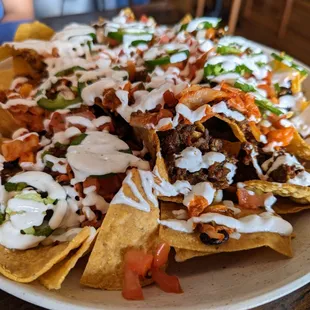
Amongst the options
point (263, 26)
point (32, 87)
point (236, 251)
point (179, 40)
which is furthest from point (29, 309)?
point (263, 26)

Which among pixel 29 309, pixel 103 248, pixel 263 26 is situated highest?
pixel 103 248

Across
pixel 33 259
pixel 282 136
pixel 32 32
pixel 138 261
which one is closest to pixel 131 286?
pixel 138 261

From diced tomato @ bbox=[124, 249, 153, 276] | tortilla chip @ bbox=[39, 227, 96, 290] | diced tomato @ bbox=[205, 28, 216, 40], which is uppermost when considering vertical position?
diced tomato @ bbox=[205, 28, 216, 40]

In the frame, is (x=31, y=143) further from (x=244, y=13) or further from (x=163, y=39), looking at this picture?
(x=244, y=13)

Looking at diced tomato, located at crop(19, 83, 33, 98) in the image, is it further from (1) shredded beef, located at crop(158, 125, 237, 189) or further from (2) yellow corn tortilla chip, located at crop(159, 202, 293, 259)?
(2) yellow corn tortilla chip, located at crop(159, 202, 293, 259)

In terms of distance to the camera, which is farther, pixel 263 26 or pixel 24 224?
pixel 263 26

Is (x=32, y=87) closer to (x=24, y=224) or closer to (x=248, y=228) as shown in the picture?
(x=24, y=224)

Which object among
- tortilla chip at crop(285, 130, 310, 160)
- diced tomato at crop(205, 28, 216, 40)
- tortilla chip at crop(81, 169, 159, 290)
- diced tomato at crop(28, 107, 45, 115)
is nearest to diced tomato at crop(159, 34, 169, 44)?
diced tomato at crop(205, 28, 216, 40)
